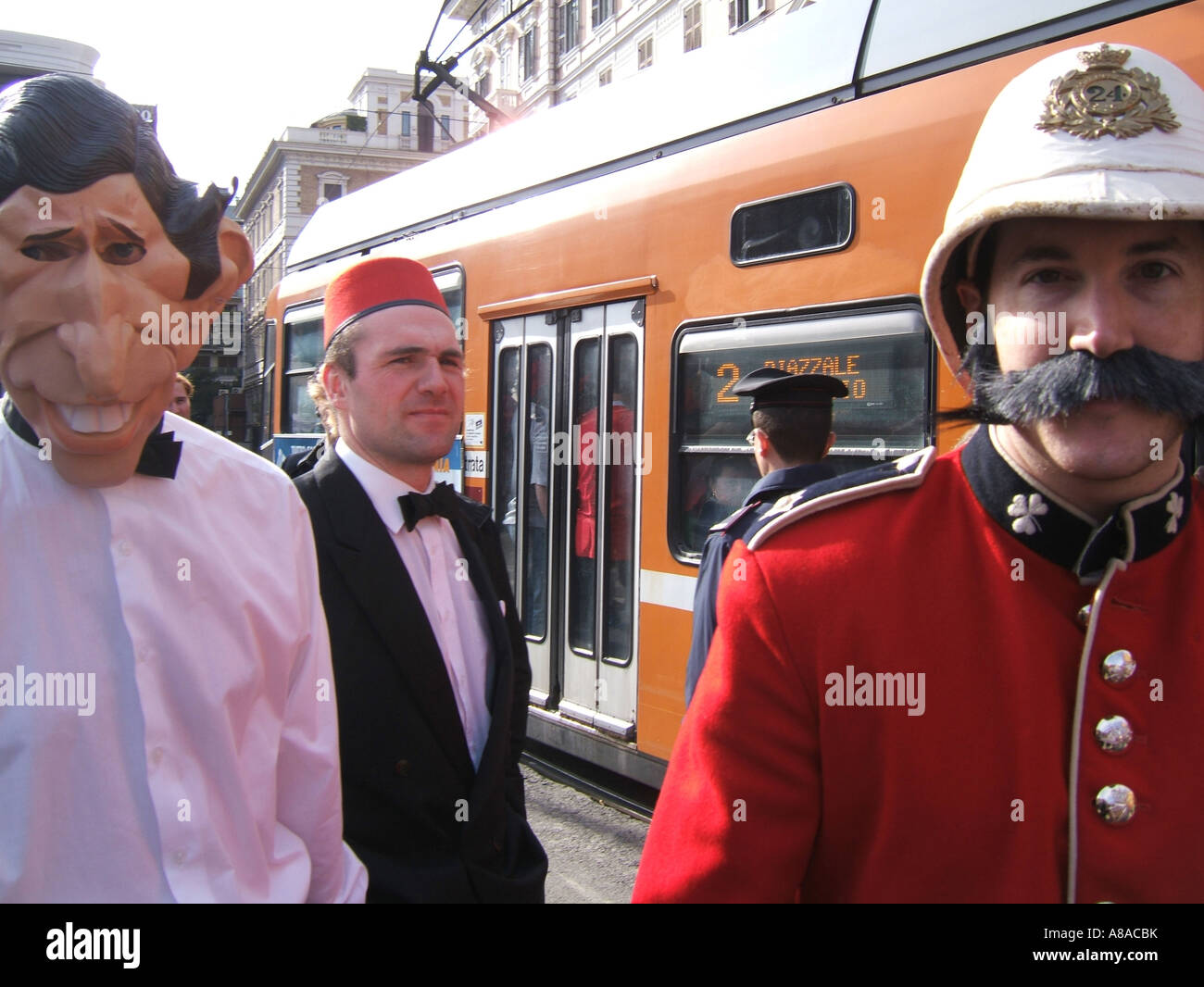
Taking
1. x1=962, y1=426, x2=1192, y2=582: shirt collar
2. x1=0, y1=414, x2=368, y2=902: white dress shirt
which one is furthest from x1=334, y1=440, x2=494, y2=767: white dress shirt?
x1=962, y1=426, x2=1192, y2=582: shirt collar

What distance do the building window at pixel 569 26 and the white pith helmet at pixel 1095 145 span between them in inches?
1416

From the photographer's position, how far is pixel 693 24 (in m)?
27.1

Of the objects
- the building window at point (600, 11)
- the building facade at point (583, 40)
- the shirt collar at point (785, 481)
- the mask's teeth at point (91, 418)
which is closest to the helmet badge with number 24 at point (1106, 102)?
the mask's teeth at point (91, 418)

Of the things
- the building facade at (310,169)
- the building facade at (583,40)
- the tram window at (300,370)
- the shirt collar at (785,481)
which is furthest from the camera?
the building facade at (310,169)

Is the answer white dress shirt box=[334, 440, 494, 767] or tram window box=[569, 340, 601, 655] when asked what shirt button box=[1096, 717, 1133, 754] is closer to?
white dress shirt box=[334, 440, 494, 767]

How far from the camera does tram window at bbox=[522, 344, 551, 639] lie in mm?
5859

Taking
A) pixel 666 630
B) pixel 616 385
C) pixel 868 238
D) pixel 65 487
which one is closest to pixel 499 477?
pixel 616 385

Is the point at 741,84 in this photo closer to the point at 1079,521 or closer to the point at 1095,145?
the point at 1095,145

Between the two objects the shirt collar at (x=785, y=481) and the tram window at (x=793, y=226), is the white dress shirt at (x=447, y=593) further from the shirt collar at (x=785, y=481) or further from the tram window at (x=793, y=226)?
the tram window at (x=793, y=226)

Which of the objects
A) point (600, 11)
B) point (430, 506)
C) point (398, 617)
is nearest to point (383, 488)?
point (430, 506)

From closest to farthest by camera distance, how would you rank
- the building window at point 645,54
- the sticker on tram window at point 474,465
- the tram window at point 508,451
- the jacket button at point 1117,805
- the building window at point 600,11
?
the jacket button at point 1117,805 < the tram window at point 508,451 < the sticker on tram window at point 474,465 < the building window at point 645,54 < the building window at point 600,11

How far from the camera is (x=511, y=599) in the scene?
2.73m

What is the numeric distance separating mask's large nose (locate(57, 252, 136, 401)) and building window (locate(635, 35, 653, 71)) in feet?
99.3

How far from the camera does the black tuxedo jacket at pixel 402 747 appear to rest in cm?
210
